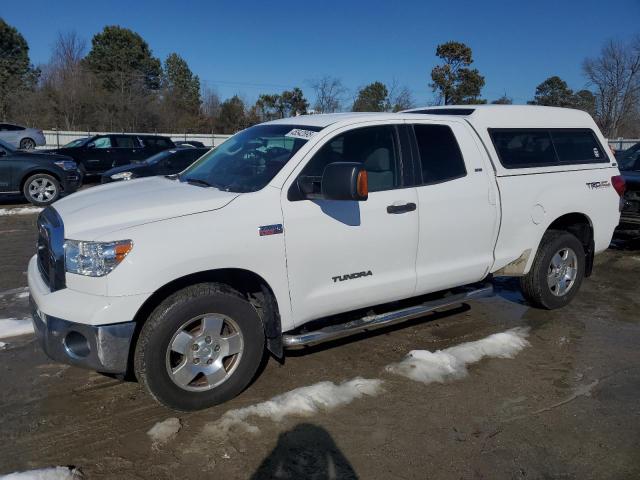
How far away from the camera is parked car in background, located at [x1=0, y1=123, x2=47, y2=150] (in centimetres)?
2362

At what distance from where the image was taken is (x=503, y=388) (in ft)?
12.9

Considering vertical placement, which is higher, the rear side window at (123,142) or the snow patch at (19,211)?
the rear side window at (123,142)

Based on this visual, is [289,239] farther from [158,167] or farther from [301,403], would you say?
[158,167]

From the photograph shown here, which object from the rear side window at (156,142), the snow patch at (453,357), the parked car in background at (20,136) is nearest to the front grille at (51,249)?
the snow patch at (453,357)

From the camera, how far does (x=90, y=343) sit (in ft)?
10.3

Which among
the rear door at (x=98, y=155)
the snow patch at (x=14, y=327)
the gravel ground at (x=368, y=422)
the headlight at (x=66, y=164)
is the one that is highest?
the rear door at (x=98, y=155)

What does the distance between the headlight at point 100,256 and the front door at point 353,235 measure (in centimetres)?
104

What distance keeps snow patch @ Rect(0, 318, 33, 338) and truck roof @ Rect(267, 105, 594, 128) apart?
2.89 metres

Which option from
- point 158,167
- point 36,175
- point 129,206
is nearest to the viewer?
point 129,206

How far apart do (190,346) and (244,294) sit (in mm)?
552

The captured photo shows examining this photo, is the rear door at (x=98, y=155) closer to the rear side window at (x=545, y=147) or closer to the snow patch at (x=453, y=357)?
the rear side window at (x=545, y=147)

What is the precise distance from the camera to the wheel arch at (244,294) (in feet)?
10.9

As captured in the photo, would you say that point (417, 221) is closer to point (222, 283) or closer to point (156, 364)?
point (222, 283)

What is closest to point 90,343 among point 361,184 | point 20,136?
point 361,184
